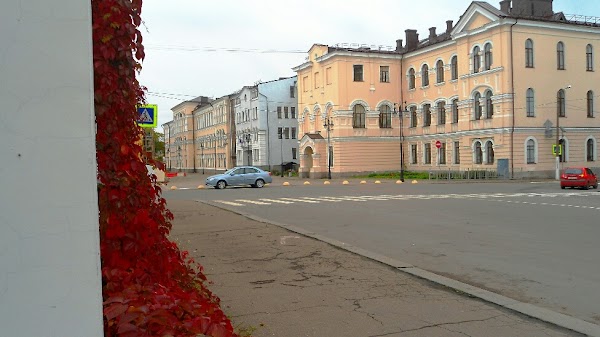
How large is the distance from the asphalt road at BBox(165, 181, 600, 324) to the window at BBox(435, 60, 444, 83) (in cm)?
3325

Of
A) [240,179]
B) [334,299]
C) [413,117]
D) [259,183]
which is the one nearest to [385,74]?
[413,117]

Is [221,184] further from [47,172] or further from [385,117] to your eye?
[47,172]

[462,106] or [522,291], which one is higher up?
[462,106]

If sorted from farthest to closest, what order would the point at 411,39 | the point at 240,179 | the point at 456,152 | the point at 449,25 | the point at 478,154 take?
the point at 411,39, the point at 449,25, the point at 456,152, the point at 478,154, the point at 240,179

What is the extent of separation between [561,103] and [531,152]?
5954 mm

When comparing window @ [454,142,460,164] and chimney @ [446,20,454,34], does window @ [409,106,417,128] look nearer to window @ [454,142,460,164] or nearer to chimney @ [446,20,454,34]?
window @ [454,142,460,164]

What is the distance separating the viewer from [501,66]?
4459cm

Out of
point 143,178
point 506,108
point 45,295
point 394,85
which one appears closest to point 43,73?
point 45,295

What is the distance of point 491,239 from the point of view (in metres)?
12.0

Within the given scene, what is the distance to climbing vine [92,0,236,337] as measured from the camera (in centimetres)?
298

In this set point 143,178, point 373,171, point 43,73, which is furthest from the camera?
point 373,171

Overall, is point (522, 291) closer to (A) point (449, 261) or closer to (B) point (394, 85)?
(A) point (449, 261)

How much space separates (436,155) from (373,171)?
7250mm

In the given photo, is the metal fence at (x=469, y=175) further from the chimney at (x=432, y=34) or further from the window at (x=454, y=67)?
the chimney at (x=432, y=34)
